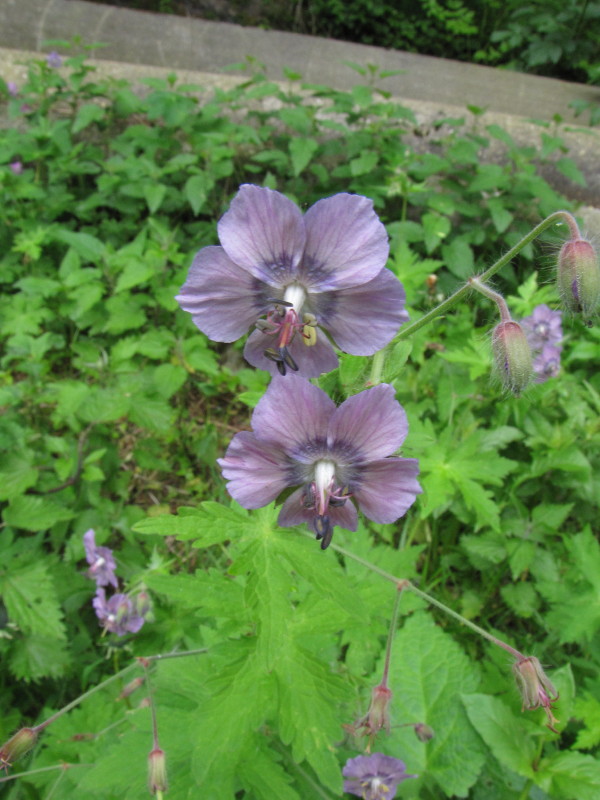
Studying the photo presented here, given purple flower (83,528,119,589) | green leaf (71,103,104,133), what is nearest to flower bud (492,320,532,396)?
purple flower (83,528,119,589)

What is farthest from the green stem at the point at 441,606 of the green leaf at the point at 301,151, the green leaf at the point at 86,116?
the green leaf at the point at 86,116

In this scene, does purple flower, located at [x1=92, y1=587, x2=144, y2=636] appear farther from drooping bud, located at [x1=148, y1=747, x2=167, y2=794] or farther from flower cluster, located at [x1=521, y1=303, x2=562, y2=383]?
flower cluster, located at [x1=521, y1=303, x2=562, y2=383]

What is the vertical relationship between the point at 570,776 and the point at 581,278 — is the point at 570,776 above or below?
below

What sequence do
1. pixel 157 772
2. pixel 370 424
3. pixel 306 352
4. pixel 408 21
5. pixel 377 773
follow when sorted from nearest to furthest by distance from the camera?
pixel 370 424, pixel 306 352, pixel 157 772, pixel 377 773, pixel 408 21

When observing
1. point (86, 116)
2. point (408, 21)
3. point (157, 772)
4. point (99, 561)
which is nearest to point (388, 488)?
point (157, 772)

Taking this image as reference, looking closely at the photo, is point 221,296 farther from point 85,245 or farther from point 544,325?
point 85,245

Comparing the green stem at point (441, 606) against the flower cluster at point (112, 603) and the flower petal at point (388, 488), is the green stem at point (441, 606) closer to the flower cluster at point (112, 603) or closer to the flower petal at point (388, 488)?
the flower petal at point (388, 488)
